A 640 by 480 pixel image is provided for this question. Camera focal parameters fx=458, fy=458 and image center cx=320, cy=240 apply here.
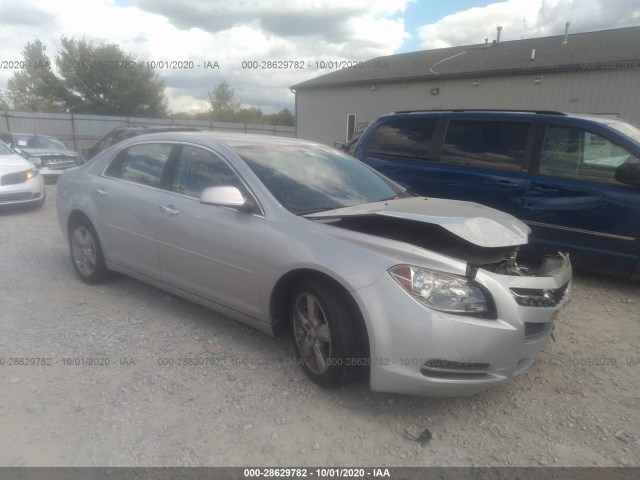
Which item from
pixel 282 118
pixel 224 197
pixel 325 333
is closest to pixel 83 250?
pixel 224 197

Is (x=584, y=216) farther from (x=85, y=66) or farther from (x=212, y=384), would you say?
(x=85, y=66)

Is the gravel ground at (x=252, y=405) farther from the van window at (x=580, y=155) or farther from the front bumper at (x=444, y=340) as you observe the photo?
the van window at (x=580, y=155)

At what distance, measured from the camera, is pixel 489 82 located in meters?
17.4

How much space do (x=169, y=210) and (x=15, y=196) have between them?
248 inches

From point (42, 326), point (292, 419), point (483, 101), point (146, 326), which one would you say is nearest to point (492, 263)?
point (292, 419)

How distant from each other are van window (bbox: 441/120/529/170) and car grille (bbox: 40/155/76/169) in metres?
11.7

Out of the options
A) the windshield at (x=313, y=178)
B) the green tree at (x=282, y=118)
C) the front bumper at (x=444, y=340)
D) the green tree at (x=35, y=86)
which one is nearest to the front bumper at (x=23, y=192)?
the windshield at (x=313, y=178)

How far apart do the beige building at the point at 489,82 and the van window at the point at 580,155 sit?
37.1 ft

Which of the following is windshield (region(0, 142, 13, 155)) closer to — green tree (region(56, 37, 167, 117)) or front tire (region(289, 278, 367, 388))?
front tire (region(289, 278, 367, 388))

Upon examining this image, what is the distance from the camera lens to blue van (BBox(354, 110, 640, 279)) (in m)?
4.44

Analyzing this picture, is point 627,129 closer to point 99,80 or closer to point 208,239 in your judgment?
point 208,239

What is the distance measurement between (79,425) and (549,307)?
2.70m

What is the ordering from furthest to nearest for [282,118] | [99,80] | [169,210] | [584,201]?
1. [282,118]
2. [99,80]
3. [584,201]
4. [169,210]

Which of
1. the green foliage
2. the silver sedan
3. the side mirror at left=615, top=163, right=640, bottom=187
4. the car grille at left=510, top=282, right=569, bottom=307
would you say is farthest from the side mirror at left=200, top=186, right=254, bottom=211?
the green foliage
